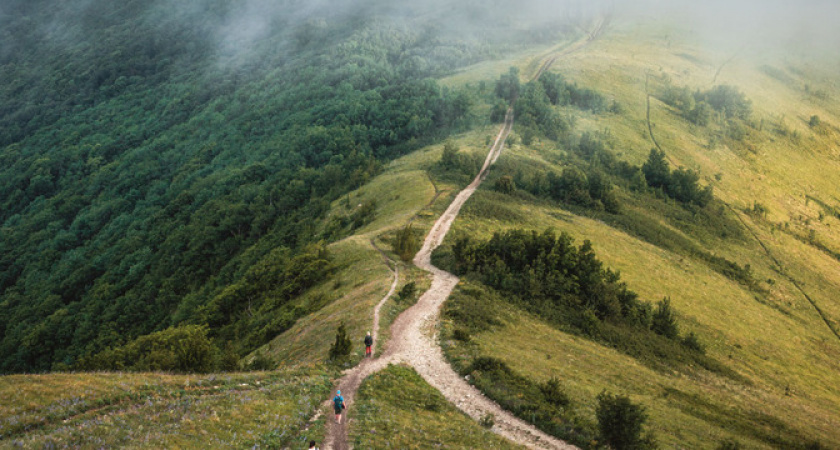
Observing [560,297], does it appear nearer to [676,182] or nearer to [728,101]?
[676,182]

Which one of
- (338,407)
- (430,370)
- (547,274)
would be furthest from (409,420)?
(547,274)

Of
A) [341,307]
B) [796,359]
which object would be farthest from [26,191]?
[796,359]

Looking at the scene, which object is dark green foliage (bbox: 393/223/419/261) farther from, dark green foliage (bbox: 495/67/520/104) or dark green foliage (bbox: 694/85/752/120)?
dark green foliage (bbox: 694/85/752/120)

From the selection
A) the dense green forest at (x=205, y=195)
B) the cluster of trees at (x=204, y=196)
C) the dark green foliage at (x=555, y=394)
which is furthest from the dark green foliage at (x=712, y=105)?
the dark green foliage at (x=555, y=394)

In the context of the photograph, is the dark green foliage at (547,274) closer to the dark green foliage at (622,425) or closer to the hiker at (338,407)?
the dark green foliage at (622,425)

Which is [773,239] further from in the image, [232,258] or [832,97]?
[832,97]
